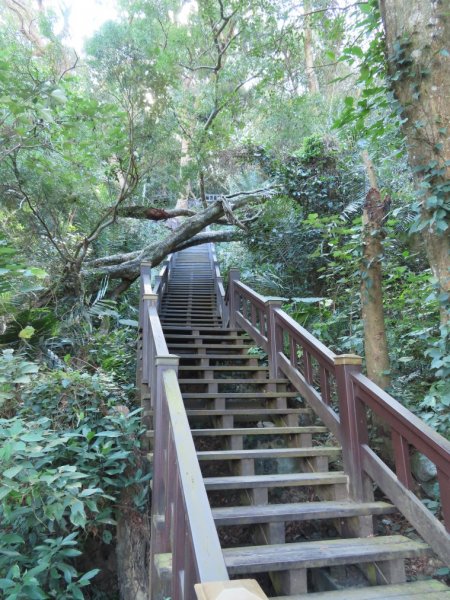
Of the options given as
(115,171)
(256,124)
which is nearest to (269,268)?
(115,171)

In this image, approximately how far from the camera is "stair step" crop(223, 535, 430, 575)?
7.45 feet

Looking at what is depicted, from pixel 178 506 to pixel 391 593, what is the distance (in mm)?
1444

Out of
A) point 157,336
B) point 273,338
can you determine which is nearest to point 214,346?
point 273,338

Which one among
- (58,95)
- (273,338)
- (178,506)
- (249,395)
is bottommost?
(178,506)

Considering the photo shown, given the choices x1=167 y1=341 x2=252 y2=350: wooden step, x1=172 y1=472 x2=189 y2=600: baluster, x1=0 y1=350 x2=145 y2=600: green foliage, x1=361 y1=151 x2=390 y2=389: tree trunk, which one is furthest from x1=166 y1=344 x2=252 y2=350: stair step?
x1=172 y1=472 x2=189 y2=600: baluster

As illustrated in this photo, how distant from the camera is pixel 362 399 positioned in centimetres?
302

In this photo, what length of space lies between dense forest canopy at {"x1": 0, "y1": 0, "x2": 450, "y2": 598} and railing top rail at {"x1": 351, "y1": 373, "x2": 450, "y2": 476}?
0.31 m

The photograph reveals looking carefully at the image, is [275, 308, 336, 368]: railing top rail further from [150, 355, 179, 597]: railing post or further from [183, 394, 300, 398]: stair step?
[150, 355, 179, 597]: railing post

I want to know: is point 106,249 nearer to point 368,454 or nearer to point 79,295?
point 79,295

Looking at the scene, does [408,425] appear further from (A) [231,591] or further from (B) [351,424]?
(A) [231,591]

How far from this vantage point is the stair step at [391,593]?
2.22m

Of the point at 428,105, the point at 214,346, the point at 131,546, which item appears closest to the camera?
the point at 428,105

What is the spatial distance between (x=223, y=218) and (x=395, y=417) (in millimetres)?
7782

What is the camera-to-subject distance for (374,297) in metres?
3.82
